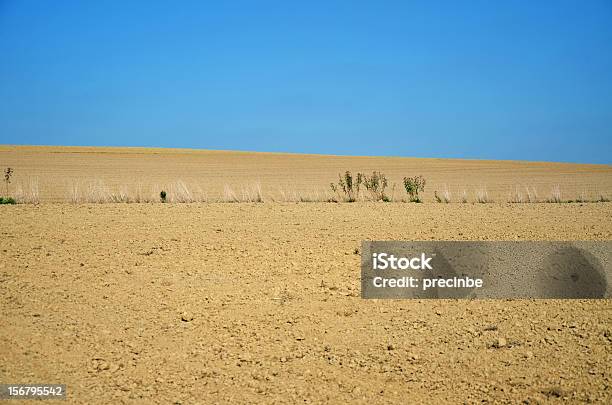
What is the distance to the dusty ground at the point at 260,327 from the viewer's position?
5395 millimetres

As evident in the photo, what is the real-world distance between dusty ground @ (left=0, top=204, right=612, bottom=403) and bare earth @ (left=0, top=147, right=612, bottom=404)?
21 mm

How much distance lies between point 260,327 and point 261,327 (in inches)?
0.5

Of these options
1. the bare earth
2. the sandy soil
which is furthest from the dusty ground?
the sandy soil

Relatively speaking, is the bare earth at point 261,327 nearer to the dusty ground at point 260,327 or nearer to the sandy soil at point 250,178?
Result: the dusty ground at point 260,327

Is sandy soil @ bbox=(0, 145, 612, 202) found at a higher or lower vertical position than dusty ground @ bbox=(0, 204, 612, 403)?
higher

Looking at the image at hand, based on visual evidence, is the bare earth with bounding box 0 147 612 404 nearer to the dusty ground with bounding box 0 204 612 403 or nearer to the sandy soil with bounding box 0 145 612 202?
the dusty ground with bounding box 0 204 612 403

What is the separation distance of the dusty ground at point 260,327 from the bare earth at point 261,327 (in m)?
0.02

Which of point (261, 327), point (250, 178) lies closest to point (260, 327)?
point (261, 327)

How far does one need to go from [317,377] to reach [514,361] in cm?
199

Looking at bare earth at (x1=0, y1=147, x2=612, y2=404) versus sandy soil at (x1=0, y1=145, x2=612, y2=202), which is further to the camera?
sandy soil at (x1=0, y1=145, x2=612, y2=202)

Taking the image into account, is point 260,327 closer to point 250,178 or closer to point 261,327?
point 261,327

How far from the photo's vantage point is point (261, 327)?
6852mm

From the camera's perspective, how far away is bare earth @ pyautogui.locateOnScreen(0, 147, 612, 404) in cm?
539

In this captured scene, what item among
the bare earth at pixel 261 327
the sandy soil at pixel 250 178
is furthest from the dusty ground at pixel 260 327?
the sandy soil at pixel 250 178
